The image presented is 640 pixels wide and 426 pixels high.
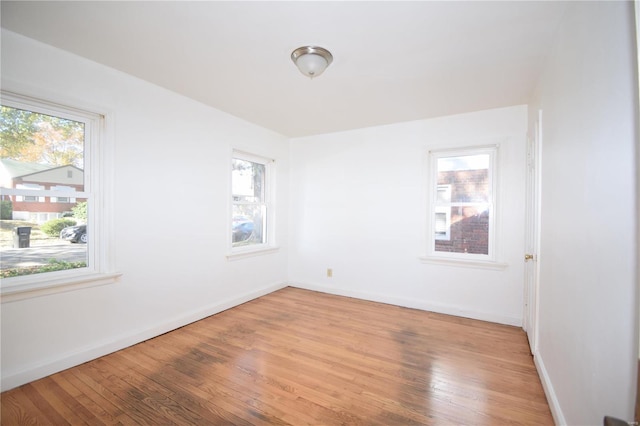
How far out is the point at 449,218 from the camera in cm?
368

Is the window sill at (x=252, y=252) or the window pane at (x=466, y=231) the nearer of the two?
the window pane at (x=466, y=231)

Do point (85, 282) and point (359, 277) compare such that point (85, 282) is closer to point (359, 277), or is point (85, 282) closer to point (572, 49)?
point (359, 277)

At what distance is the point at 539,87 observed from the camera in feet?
8.18

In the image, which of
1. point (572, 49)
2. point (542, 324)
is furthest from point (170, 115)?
point (542, 324)

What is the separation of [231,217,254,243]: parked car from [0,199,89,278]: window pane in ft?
5.49

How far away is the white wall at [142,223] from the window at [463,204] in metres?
2.68

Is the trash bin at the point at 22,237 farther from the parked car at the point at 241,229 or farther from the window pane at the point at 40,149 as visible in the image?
the parked car at the point at 241,229

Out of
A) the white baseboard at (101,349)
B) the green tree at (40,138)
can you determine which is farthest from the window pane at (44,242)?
the white baseboard at (101,349)

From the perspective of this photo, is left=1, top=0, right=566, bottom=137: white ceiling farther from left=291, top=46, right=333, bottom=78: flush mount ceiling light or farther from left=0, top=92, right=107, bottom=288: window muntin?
left=0, top=92, right=107, bottom=288: window muntin

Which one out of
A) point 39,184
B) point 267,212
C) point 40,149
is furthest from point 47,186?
point 267,212

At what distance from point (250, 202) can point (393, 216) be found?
211 cm

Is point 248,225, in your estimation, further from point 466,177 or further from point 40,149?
point 466,177

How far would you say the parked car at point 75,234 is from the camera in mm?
2348

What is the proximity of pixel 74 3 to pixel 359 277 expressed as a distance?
13.1ft
